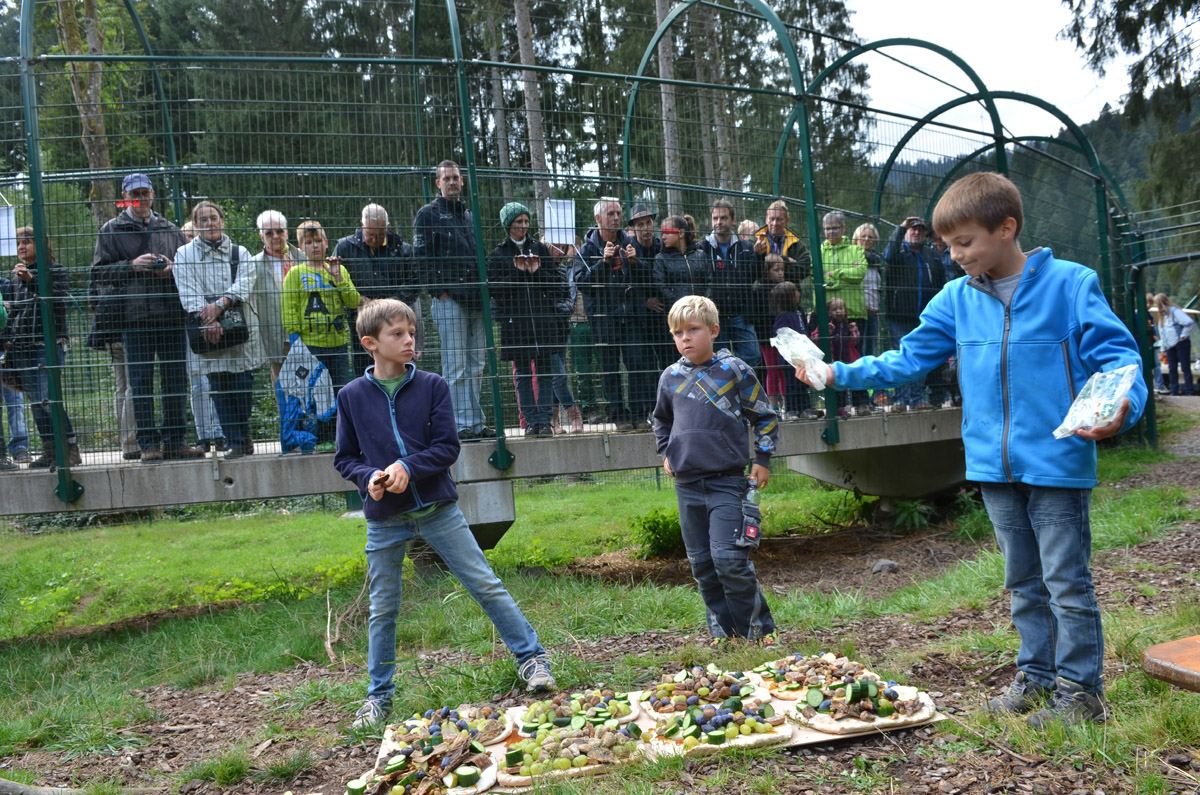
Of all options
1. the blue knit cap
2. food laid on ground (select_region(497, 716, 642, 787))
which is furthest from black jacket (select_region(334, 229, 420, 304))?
food laid on ground (select_region(497, 716, 642, 787))

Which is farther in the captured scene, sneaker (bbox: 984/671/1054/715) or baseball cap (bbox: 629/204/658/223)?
baseball cap (bbox: 629/204/658/223)

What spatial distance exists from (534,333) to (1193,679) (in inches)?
190

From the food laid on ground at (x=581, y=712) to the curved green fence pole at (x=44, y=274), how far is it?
3776mm

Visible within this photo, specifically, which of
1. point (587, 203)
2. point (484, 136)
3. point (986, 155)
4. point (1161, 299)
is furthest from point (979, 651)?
point (1161, 299)

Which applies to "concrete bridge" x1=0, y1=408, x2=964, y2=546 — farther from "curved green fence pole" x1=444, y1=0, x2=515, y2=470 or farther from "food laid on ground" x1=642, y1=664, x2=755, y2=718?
"food laid on ground" x1=642, y1=664, x2=755, y2=718

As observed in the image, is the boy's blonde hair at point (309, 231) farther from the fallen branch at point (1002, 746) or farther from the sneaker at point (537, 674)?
the fallen branch at point (1002, 746)

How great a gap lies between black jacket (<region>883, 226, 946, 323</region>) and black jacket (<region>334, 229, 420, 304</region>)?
4266mm

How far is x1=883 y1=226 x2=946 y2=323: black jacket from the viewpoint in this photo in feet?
26.5

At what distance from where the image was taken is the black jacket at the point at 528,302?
20.6 ft

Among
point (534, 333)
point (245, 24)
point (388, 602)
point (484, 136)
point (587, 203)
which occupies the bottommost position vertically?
point (388, 602)

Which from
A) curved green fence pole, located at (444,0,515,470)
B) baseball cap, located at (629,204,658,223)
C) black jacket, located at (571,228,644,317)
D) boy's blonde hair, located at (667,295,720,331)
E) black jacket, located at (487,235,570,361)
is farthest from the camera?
baseball cap, located at (629,204,658,223)

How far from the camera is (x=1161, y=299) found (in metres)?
17.2

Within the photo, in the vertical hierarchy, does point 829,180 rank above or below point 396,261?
above

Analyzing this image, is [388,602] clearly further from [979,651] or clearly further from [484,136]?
[484,136]
